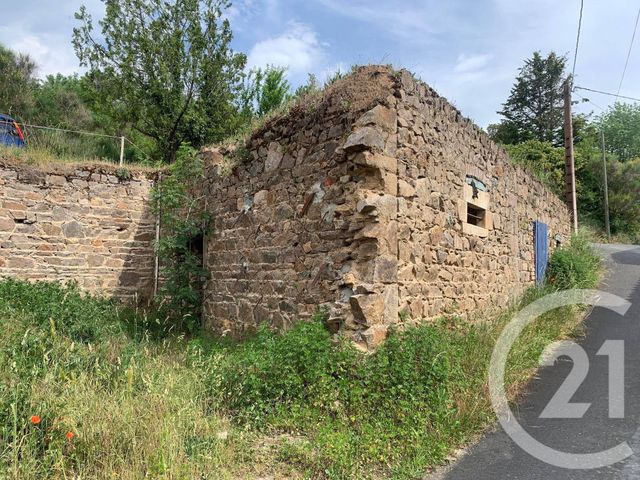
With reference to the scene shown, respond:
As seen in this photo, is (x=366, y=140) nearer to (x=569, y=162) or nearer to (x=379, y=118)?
(x=379, y=118)

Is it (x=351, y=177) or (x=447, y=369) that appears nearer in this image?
(x=447, y=369)

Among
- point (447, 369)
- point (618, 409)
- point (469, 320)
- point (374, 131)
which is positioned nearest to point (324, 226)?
point (374, 131)

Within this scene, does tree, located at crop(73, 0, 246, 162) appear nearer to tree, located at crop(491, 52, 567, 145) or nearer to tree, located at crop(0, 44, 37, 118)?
tree, located at crop(0, 44, 37, 118)

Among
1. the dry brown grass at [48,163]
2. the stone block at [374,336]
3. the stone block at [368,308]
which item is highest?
the dry brown grass at [48,163]

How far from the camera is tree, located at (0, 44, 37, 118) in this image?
21422 millimetres

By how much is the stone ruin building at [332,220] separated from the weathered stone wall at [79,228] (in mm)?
20

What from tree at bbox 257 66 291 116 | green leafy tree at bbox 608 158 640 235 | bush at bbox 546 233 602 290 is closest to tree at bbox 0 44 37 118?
tree at bbox 257 66 291 116

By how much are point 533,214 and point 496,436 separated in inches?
267

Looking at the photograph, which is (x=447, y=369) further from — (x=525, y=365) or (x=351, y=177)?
(x=351, y=177)

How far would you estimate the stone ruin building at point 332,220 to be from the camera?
5.41 m

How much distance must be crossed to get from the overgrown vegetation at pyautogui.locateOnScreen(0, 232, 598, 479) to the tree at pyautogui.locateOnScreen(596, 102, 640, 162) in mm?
36913

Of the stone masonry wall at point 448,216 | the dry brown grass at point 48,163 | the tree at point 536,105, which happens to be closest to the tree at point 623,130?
the tree at point 536,105

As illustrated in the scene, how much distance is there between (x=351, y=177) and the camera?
553 cm

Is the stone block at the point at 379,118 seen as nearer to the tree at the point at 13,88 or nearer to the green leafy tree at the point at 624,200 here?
the tree at the point at 13,88
